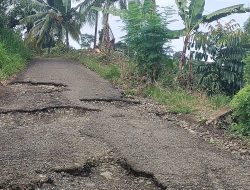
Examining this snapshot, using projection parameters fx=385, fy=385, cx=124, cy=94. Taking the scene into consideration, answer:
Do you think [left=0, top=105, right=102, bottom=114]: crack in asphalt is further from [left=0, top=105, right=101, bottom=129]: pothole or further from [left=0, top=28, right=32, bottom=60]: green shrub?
[left=0, top=28, right=32, bottom=60]: green shrub

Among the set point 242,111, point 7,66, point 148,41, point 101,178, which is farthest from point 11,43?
point 101,178

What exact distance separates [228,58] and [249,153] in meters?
6.40

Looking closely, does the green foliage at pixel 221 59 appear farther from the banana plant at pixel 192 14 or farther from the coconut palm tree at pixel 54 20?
the coconut palm tree at pixel 54 20

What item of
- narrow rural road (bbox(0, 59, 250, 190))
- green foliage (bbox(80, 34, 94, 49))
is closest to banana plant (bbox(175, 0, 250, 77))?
narrow rural road (bbox(0, 59, 250, 190))

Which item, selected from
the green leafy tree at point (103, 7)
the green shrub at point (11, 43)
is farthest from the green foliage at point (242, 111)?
the green leafy tree at point (103, 7)

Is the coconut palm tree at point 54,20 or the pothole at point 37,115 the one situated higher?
the coconut palm tree at point 54,20

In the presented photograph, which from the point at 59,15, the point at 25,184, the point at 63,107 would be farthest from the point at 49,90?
the point at 59,15

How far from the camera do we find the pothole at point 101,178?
12.1ft

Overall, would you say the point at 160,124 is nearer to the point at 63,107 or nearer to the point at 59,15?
the point at 63,107

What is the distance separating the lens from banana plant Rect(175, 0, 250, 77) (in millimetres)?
10977

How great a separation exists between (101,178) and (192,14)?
805 cm

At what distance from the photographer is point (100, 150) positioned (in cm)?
468

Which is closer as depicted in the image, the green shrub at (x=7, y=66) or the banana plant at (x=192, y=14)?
the green shrub at (x=7, y=66)

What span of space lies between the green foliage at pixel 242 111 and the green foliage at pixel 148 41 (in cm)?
380
